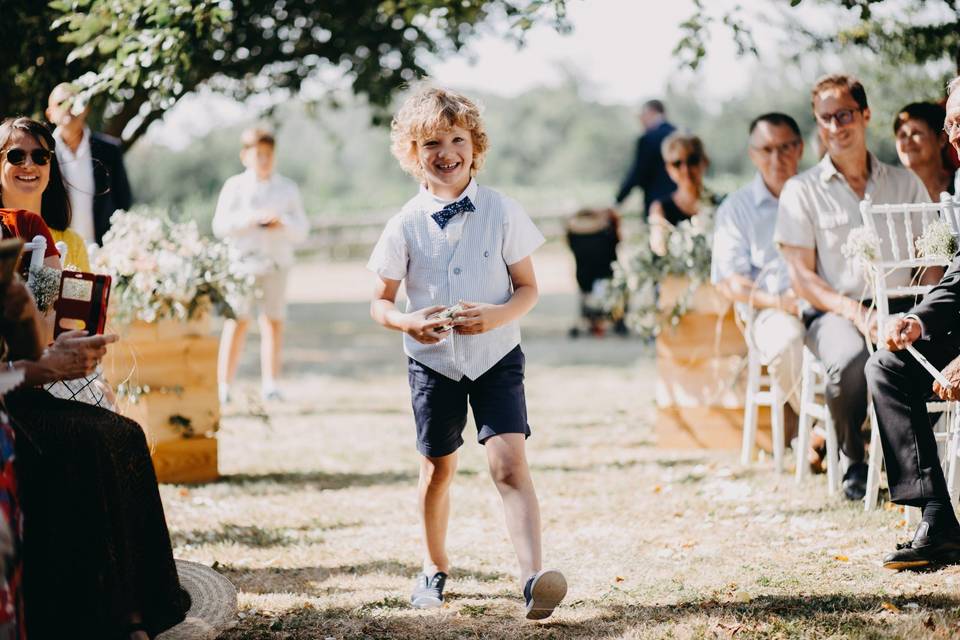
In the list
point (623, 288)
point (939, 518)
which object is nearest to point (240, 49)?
point (623, 288)

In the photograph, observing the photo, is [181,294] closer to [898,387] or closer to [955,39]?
[898,387]

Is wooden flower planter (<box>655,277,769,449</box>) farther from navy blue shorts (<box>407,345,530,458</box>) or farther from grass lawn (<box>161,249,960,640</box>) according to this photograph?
navy blue shorts (<box>407,345,530,458</box>)

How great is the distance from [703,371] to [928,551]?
8.88 feet

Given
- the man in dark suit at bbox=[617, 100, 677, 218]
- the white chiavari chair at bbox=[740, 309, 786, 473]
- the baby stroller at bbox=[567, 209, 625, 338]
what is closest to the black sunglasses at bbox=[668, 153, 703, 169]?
the white chiavari chair at bbox=[740, 309, 786, 473]

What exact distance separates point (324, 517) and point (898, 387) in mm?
2687

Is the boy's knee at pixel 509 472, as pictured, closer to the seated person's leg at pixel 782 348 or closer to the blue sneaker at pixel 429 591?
the blue sneaker at pixel 429 591

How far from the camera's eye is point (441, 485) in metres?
3.85

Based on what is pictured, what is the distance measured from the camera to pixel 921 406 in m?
4.01

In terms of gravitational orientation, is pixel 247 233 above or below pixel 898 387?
above

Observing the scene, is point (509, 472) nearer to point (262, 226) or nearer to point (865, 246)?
point (865, 246)

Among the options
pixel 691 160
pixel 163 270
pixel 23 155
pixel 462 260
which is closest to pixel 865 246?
pixel 462 260

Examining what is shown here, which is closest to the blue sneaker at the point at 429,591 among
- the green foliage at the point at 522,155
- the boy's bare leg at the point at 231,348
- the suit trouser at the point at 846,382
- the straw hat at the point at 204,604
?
the straw hat at the point at 204,604

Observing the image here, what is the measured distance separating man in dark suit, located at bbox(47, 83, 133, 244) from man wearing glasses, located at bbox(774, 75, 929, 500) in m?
3.62

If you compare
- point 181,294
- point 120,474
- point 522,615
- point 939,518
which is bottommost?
point 522,615
